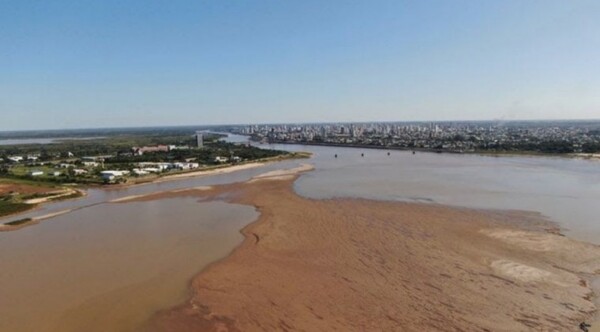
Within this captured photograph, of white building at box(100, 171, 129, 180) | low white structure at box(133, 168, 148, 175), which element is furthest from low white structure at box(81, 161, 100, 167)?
white building at box(100, 171, 129, 180)

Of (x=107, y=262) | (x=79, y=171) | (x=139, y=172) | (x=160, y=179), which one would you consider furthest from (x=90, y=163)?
(x=107, y=262)

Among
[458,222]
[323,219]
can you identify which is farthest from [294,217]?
[458,222]

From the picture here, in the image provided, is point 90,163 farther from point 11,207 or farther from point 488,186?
point 488,186

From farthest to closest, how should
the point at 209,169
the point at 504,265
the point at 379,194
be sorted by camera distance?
the point at 209,169 < the point at 379,194 < the point at 504,265

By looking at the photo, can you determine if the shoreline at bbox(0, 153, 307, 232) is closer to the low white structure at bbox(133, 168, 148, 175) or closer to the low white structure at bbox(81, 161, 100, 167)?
the low white structure at bbox(133, 168, 148, 175)

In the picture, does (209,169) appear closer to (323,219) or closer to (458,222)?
(323,219)
